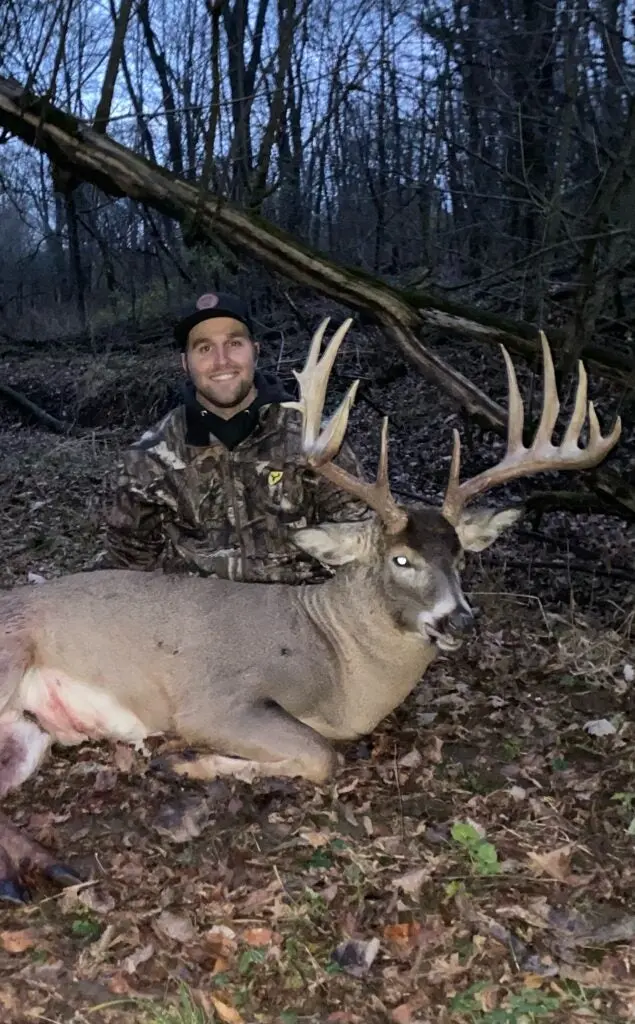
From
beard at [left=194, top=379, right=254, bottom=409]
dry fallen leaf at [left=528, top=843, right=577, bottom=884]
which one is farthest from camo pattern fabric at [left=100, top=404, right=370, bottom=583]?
dry fallen leaf at [left=528, top=843, right=577, bottom=884]

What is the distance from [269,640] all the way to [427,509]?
2.93ft

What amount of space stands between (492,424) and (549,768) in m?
1.92

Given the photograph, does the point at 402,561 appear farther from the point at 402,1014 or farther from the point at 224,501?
the point at 402,1014

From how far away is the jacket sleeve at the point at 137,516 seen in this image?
5.00 metres

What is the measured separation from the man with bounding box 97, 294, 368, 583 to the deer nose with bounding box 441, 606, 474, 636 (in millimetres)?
1274

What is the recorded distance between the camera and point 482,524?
14.4 feet

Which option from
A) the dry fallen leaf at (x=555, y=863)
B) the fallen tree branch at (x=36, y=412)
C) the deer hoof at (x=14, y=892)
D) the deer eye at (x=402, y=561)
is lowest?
the dry fallen leaf at (x=555, y=863)

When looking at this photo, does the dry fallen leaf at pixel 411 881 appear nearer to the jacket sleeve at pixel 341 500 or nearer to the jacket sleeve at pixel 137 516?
the jacket sleeve at pixel 341 500

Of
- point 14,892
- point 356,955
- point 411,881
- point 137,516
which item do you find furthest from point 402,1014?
point 137,516

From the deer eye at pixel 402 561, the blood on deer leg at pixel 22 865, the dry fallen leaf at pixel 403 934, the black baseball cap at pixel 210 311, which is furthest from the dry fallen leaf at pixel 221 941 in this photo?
the black baseball cap at pixel 210 311

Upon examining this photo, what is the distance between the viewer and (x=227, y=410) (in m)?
4.96

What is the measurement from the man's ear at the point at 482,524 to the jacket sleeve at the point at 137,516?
159 cm

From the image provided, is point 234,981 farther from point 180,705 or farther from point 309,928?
point 180,705

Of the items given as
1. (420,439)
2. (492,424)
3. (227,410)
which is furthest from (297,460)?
(420,439)
